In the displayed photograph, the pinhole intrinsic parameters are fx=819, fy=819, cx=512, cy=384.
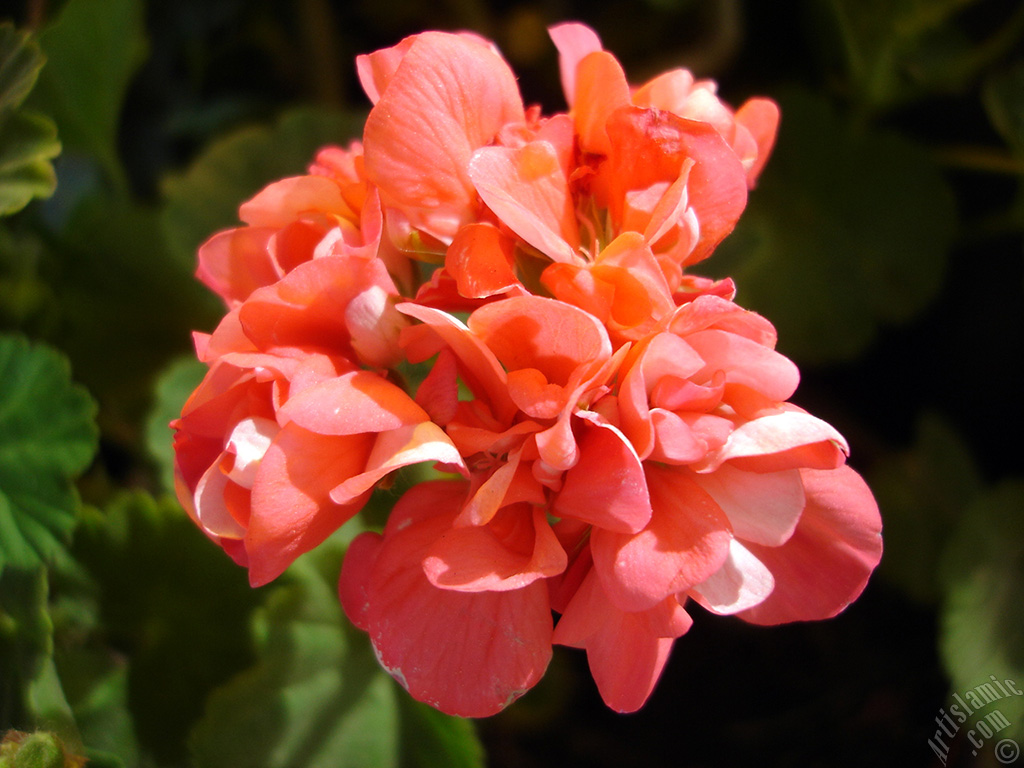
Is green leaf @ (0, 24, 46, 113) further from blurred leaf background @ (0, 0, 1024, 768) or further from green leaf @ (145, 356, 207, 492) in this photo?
green leaf @ (145, 356, 207, 492)

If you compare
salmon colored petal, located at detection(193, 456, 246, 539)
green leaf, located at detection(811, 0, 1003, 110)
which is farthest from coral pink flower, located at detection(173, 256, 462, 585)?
green leaf, located at detection(811, 0, 1003, 110)

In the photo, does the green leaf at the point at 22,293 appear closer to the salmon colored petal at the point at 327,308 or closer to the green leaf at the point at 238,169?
the green leaf at the point at 238,169

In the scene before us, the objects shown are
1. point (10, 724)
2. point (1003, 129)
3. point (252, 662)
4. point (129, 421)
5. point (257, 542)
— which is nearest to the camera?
point (257, 542)

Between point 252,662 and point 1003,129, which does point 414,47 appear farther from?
point 1003,129

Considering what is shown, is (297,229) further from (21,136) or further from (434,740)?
(434,740)

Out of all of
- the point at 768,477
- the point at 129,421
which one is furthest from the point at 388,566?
the point at 129,421

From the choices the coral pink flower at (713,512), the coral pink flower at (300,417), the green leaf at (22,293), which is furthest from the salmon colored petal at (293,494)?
the green leaf at (22,293)
